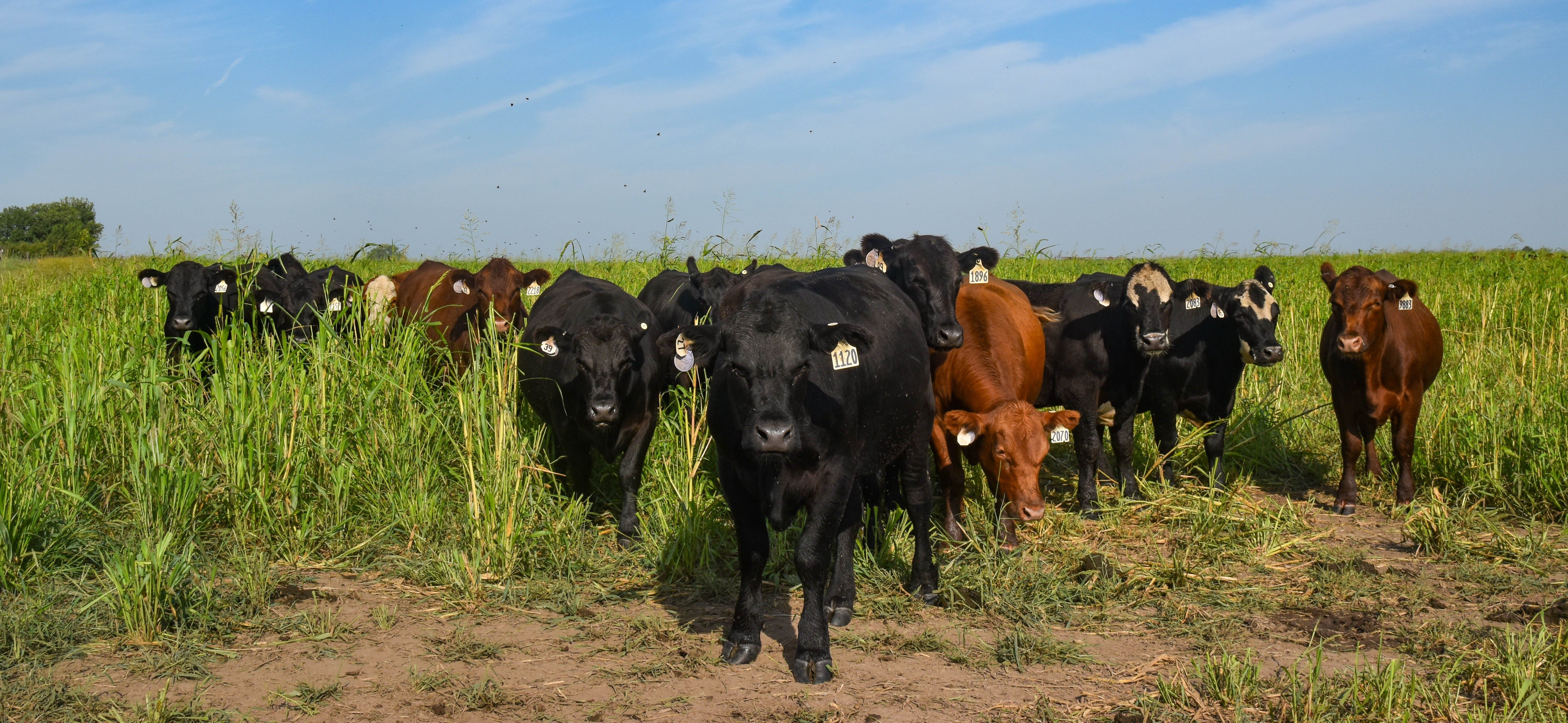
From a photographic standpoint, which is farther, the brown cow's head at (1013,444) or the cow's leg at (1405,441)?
the cow's leg at (1405,441)

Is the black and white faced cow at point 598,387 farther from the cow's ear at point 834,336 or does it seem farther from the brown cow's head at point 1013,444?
the cow's ear at point 834,336

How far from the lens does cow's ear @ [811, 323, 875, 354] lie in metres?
4.39

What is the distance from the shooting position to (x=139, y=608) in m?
4.62

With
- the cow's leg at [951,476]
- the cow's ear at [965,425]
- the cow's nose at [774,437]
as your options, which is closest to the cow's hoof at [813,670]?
the cow's nose at [774,437]

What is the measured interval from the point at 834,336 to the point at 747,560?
3.74ft

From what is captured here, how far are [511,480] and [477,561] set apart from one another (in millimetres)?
531

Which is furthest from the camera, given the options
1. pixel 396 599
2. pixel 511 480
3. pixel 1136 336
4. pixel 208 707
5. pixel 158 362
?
pixel 1136 336

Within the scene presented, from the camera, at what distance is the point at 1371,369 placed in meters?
7.79

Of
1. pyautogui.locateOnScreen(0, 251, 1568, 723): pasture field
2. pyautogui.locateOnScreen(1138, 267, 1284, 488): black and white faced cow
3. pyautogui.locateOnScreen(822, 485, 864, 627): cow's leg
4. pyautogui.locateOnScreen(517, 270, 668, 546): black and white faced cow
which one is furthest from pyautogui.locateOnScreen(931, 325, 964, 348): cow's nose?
pyautogui.locateOnScreen(1138, 267, 1284, 488): black and white faced cow

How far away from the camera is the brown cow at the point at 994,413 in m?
6.09

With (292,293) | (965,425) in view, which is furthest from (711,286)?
(292,293)

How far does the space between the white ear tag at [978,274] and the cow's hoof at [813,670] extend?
3.97 metres

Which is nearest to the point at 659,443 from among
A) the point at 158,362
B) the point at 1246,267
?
the point at 158,362

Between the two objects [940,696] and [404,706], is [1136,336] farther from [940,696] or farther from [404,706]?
[404,706]
